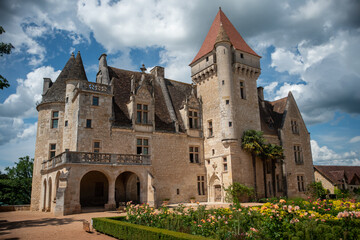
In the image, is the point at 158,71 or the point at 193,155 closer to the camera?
the point at 193,155

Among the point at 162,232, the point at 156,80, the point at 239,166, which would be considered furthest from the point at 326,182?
the point at 162,232

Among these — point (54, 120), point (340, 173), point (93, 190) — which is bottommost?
point (93, 190)

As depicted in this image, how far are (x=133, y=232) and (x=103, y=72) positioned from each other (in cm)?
1866

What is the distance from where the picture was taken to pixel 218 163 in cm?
2506

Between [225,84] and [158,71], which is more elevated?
[158,71]

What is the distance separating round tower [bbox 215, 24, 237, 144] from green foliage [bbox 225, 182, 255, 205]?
3.87 meters

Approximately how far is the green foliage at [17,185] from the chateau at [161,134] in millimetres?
15854

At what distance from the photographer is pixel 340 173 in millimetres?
39969

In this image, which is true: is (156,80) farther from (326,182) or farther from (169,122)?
(326,182)

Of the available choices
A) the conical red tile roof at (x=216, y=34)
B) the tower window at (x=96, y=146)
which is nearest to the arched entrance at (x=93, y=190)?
the tower window at (x=96, y=146)

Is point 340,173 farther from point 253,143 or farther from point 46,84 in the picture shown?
point 46,84

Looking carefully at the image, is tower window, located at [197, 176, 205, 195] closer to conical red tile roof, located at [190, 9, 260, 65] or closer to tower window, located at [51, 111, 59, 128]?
conical red tile roof, located at [190, 9, 260, 65]

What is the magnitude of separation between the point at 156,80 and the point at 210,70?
5.86 m

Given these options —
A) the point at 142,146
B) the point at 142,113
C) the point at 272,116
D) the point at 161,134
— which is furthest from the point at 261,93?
the point at 142,146
